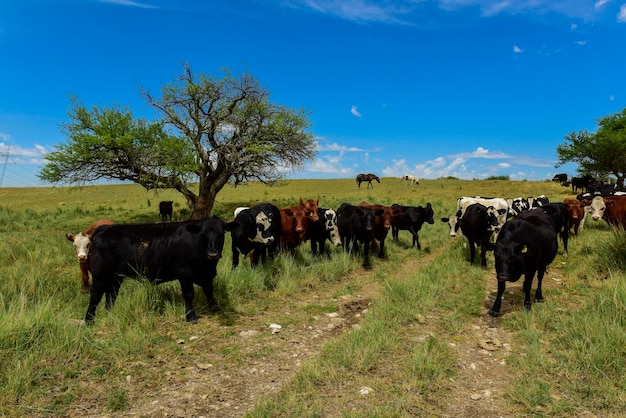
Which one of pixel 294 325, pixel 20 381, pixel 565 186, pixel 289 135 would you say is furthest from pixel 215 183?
pixel 565 186

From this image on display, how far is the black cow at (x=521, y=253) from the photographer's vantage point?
621 cm

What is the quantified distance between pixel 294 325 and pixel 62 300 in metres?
4.35

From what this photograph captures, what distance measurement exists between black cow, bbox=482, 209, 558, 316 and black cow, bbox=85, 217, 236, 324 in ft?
15.5

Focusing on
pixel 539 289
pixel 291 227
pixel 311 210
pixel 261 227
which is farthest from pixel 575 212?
pixel 261 227

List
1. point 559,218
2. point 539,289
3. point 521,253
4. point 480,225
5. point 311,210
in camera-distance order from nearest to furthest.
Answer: point 521,253
point 539,289
point 480,225
point 311,210
point 559,218

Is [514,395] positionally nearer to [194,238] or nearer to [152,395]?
[152,395]

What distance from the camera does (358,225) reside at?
1055 centimetres

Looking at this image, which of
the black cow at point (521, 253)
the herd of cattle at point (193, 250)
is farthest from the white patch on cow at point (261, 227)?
the black cow at point (521, 253)

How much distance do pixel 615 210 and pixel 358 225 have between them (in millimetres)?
9350

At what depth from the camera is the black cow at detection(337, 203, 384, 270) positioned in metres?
10.3

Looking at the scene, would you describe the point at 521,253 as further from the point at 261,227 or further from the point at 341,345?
the point at 261,227

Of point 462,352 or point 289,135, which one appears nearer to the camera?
point 462,352

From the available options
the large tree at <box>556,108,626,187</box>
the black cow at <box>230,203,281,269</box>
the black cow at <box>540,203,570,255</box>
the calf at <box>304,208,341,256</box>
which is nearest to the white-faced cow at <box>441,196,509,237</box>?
the black cow at <box>540,203,570,255</box>

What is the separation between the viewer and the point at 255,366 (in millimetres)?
4637
